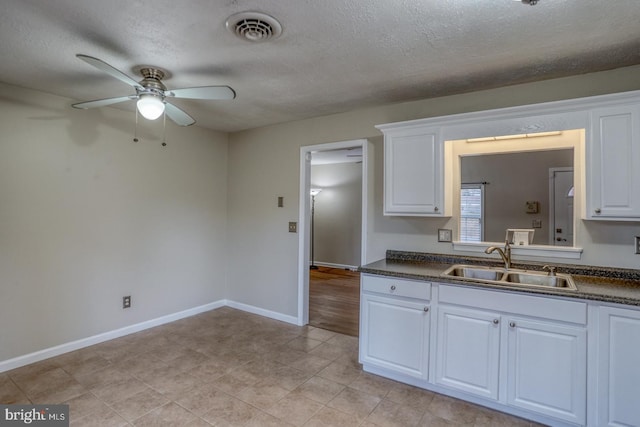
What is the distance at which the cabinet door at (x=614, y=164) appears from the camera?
6.70ft

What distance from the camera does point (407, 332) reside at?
7.93ft

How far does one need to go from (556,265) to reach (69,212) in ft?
13.4

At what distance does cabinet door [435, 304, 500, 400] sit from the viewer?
211cm

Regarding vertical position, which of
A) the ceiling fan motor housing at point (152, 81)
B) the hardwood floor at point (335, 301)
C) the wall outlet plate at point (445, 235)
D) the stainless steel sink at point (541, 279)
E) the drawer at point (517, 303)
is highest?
the ceiling fan motor housing at point (152, 81)

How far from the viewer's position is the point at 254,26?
178 centimetres

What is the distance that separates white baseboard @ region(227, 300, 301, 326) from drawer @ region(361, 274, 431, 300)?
1.47 metres

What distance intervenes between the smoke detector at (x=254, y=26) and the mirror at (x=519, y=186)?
1722 millimetres

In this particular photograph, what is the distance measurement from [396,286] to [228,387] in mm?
1443

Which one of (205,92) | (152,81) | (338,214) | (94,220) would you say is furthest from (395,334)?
(338,214)

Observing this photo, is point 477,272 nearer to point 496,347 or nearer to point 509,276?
point 509,276

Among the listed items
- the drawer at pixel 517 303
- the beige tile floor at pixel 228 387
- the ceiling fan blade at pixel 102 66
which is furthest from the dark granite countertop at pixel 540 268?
the ceiling fan blade at pixel 102 66

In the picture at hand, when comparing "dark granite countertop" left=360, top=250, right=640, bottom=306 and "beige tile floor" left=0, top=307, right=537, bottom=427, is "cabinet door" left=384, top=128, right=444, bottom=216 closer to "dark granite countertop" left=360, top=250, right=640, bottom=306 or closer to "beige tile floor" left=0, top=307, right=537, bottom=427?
"dark granite countertop" left=360, top=250, right=640, bottom=306

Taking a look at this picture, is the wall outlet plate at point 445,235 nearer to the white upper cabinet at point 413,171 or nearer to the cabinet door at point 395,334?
the white upper cabinet at point 413,171

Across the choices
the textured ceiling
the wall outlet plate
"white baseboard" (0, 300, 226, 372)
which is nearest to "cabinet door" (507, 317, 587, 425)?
the wall outlet plate
